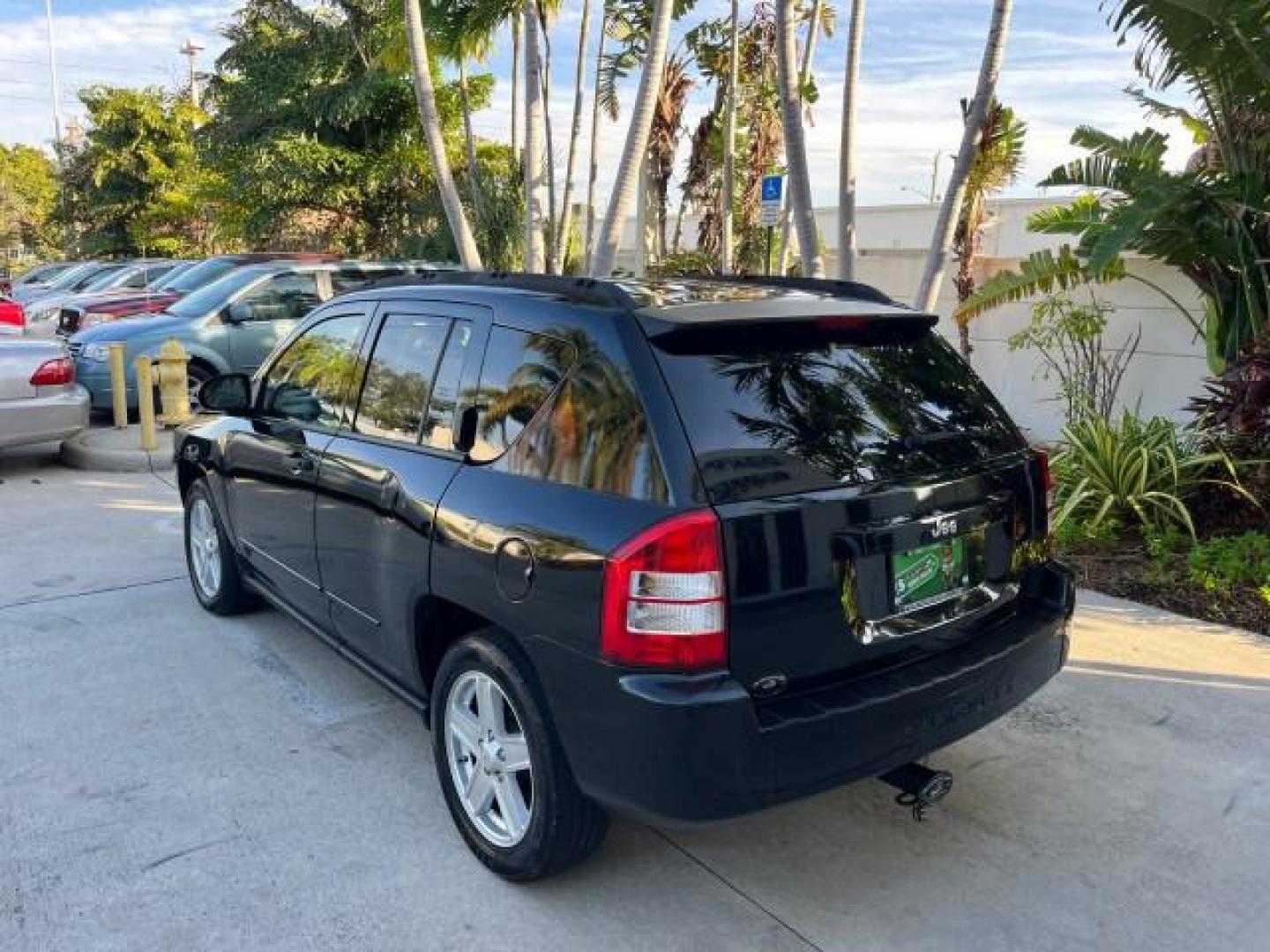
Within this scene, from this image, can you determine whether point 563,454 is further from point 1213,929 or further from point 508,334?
point 1213,929

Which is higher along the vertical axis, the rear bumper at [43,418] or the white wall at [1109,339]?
the white wall at [1109,339]

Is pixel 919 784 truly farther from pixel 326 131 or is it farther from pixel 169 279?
pixel 326 131

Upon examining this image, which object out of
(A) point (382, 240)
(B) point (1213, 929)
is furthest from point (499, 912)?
(A) point (382, 240)

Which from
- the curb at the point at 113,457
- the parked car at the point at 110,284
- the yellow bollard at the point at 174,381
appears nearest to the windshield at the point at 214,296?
the yellow bollard at the point at 174,381

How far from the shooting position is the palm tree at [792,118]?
22.6 feet

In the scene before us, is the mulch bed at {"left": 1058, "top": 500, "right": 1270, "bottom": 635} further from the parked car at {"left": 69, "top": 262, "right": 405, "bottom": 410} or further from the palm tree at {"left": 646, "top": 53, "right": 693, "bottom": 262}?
the palm tree at {"left": 646, "top": 53, "right": 693, "bottom": 262}

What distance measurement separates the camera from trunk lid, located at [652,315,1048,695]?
2.52 metres

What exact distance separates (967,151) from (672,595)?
5680mm

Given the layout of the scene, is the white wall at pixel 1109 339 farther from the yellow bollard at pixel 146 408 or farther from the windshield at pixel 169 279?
the windshield at pixel 169 279

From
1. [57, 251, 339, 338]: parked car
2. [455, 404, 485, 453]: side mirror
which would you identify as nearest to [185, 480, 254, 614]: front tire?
[455, 404, 485, 453]: side mirror

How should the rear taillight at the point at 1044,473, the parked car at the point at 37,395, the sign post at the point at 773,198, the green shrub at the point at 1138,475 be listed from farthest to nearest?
the sign post at the point at 773,198, the parked car at the point at 37,395, the green shrub at the point at 1138,475, the rear taillight at the point at 1044,473

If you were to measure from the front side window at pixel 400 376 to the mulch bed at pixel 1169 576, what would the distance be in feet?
12.0

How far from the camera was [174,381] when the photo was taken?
30.8 feet

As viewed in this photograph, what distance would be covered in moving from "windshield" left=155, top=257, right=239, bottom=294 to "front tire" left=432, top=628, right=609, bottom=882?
10.5m
